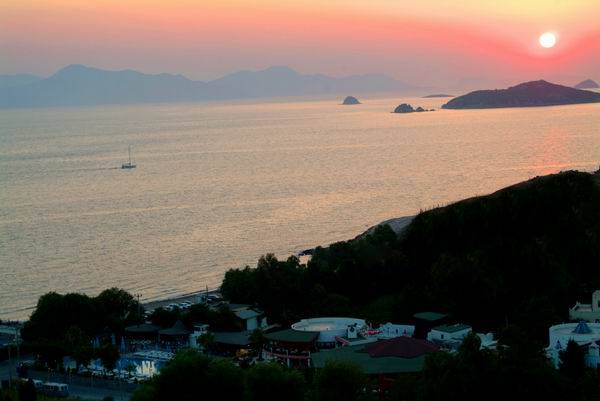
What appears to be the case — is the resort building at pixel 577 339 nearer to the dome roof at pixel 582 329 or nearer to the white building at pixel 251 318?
the dome roof at pixel 582 329

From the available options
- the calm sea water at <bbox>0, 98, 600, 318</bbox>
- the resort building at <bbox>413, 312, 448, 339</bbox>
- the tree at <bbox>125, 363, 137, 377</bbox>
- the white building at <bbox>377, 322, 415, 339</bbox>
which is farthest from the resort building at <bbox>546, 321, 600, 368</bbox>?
the calm sea water at <bbox>0, 98, 600, 318</bbox>

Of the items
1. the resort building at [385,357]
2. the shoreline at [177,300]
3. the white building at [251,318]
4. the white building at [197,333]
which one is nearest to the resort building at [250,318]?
the white building at [251,318]

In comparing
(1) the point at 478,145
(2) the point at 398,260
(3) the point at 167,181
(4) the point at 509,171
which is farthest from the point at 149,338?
(1) the point at 478,145

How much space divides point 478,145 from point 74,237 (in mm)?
76151

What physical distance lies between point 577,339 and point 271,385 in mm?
8512

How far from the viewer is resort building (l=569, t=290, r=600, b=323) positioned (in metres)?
28.6

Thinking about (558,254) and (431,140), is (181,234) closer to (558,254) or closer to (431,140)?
(558,254)

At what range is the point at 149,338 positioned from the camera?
3197 centimetres

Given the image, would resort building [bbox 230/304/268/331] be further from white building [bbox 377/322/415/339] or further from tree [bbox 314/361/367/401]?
tree [bbox 314/361/367/401]

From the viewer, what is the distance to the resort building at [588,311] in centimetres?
2857

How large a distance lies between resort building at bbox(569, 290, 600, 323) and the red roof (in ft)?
20.0

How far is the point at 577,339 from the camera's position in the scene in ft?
80.2

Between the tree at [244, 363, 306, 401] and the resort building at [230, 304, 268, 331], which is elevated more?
the tree at [244, 363, 306, 401]

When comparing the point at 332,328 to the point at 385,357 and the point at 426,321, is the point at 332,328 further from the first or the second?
the point at 385,357
